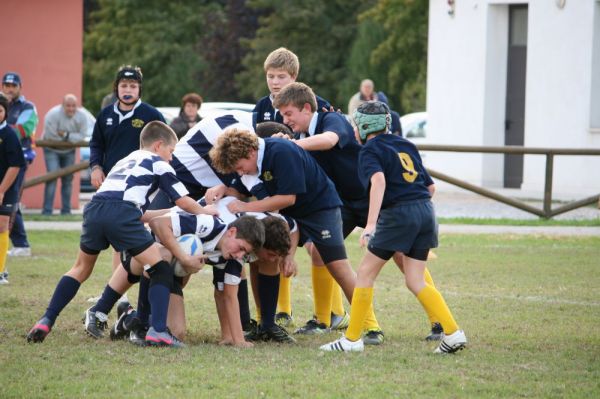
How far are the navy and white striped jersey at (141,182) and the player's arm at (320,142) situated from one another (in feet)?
3.05

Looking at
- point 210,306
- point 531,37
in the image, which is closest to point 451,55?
point 531,37

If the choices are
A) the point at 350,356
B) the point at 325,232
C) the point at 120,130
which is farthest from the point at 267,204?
the point at 120,130

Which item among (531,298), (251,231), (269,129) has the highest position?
(269,129)

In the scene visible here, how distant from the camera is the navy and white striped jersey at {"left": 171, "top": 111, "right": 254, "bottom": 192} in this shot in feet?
26.4

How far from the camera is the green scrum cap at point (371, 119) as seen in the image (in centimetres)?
746

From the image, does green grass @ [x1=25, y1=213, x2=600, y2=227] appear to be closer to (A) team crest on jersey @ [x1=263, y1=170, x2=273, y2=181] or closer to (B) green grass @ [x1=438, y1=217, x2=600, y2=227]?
(B) green grass @ [x1=438, y1=217, x2=600, y2=227]

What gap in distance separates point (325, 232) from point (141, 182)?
1346mm

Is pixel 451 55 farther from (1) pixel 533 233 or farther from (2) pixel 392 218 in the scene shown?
(2) pixel 392 218

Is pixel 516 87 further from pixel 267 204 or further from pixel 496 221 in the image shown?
pixel 267 204

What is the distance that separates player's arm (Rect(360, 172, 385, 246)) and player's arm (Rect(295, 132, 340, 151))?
2.58 ft

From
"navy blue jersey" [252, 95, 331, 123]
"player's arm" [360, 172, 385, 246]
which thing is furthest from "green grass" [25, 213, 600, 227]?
"player's arm" [360, 172, 385, 246]

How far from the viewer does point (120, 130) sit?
31.9 feet

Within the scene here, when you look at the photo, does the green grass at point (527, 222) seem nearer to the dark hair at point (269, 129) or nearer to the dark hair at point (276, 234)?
the dark hair at point (269, 129)

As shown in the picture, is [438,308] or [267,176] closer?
[438,308]
